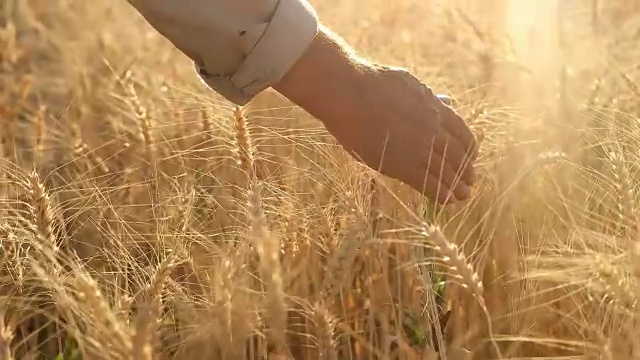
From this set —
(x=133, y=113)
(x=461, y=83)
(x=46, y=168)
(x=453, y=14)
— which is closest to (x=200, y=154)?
(x=133, y=113)

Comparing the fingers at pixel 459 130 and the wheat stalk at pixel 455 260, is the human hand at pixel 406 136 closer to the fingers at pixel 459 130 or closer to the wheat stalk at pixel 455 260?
the fingers at pixel 459 130

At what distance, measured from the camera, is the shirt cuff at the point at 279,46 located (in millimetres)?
880

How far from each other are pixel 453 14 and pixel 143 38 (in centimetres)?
70

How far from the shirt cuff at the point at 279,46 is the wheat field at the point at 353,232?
107 millimetres

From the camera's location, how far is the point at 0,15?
2363 millimetres

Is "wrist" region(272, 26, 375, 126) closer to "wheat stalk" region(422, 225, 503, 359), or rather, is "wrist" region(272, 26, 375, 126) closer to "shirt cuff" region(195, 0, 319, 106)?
"shirt cuff" region(195, 0, 319, 106)

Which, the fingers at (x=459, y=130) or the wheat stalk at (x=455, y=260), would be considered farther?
the fingers at (x=459, y=130)

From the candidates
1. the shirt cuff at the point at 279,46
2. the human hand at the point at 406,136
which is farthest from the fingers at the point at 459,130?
the shirt cuff at the point at 279,46

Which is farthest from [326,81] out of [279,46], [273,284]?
[273,284]

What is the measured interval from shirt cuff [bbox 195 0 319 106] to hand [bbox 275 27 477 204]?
0.01 meters

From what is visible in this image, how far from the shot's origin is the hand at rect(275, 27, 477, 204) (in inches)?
35.1

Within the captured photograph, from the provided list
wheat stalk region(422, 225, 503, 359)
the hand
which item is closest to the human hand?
the hand

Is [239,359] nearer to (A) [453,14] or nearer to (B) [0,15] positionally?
(A) [453,14]

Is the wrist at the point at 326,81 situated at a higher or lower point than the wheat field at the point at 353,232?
higher
